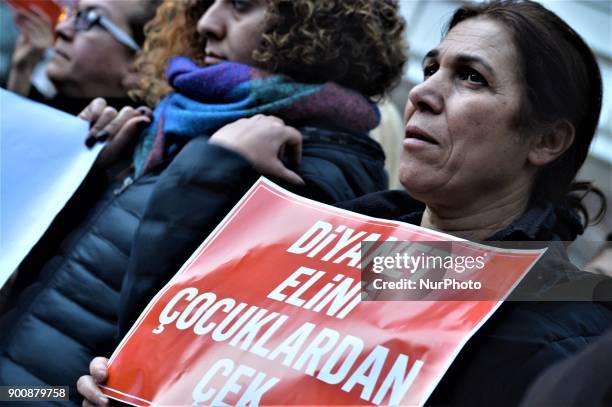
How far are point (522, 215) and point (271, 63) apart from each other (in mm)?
903

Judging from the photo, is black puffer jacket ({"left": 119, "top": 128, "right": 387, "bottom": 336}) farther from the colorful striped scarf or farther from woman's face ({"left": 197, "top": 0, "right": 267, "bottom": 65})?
woman's face ({"left": 197, "top": 0, "right": 267, "bottom": 65})

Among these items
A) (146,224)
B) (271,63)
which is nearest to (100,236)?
(146,224)

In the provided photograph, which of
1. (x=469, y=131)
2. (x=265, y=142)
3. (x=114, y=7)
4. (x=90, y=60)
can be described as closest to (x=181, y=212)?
(x=265, y=142)

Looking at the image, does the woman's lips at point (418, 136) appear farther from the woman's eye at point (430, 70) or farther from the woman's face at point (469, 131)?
the woman's eye at point (430, 70)

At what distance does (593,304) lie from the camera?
1571 millimetres

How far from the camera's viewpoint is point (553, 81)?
1838 millimetres

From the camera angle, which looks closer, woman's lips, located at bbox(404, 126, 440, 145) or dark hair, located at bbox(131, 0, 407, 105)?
woman's lips, located at bbox(404, 126, 440, 145)

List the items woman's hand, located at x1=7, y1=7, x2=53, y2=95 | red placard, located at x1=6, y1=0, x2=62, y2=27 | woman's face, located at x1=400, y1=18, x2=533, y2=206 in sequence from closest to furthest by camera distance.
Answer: woman's face, located at x1=400, y1=18, x2=533, y2=206 → red placard, located at x1=6, y1=0, x2=62, y2=27 → woman's hand, located at x1=7, y1=7, x2=53, y2=95

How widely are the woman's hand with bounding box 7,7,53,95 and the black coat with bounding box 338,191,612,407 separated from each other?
2.41 metres

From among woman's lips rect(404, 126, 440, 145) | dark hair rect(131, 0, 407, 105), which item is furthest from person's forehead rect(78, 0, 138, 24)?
woman's lips rect(404, 126, 440, 145)

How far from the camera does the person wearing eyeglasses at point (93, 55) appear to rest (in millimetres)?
3012

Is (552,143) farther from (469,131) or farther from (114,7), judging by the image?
(114,7)

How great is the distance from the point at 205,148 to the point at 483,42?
666mm

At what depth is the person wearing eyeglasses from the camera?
3012 millimetres
